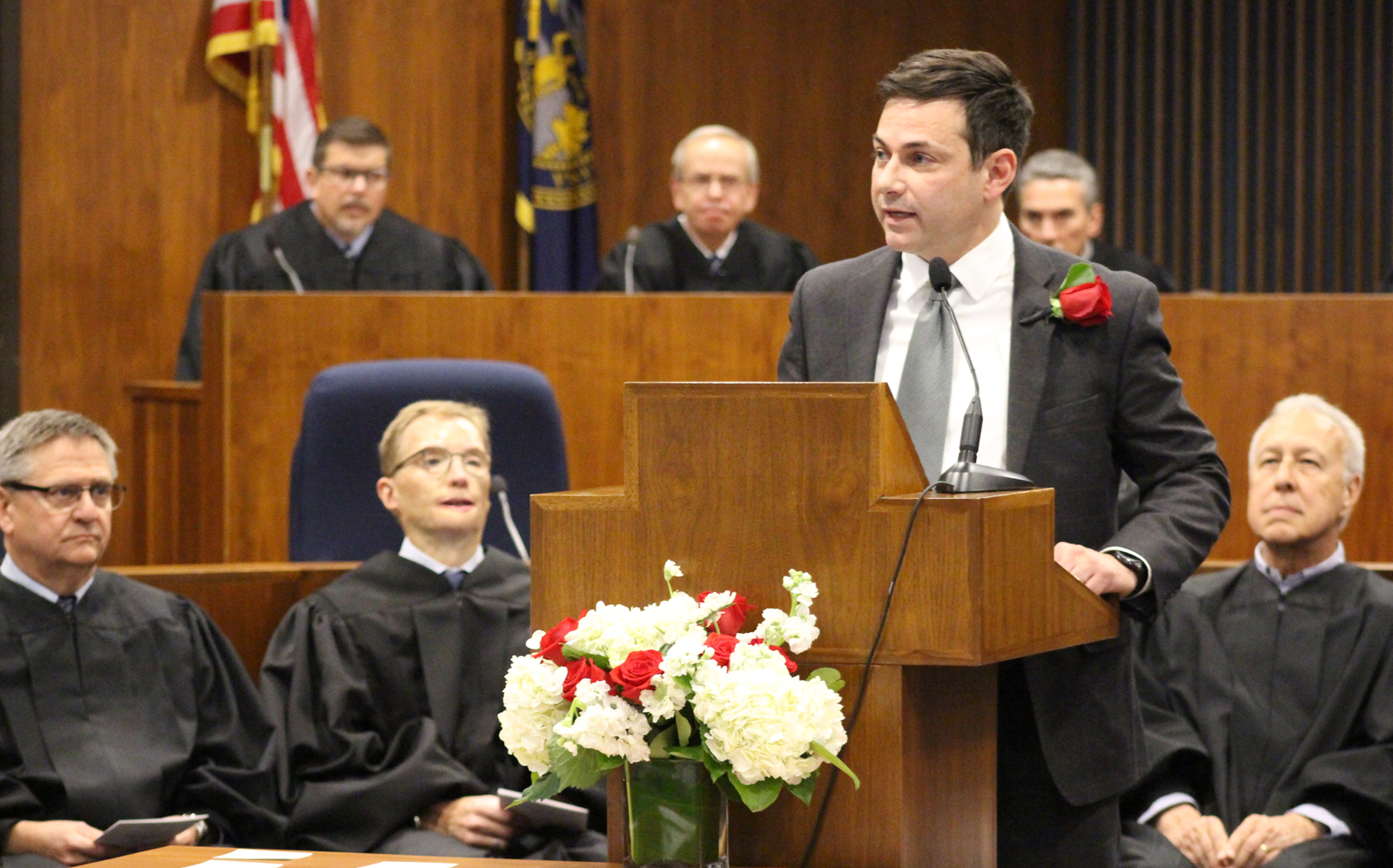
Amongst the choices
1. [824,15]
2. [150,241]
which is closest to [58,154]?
[150,241]

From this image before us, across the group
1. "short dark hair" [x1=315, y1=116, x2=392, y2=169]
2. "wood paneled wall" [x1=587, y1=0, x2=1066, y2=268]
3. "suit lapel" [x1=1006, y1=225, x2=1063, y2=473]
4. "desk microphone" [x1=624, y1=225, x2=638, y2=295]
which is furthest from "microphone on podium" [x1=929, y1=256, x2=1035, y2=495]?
"wood paneled wall" [x1=587, y1=0, x2=1066, y2=268]

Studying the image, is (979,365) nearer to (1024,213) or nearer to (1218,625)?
(1218,625)

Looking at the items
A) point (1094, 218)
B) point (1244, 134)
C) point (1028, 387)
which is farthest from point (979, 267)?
point (1244, 134)

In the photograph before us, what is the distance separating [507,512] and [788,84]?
4.27 metres

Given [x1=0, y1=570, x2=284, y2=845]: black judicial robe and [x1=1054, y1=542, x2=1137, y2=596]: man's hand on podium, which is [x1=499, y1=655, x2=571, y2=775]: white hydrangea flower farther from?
[x1=0, y1=570, x2=284, y2=845]: black judicial robe

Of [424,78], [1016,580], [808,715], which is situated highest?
[424,78]

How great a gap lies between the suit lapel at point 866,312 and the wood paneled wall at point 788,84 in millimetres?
5570

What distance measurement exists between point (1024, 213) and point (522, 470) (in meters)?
1.97

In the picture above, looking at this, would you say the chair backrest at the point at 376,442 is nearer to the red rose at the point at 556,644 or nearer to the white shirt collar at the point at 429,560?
the white shirt collar at the point at 429,560

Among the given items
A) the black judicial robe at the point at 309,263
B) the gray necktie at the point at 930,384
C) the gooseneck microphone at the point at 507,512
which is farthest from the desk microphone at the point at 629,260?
the gray necktie at the point at 930,384

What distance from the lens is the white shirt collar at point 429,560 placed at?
4.08 metres

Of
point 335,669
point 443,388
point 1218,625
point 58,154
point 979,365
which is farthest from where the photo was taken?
point 58,154

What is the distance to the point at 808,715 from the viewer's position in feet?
5.78

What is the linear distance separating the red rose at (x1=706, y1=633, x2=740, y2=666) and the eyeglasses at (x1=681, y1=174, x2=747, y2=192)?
169 inches
